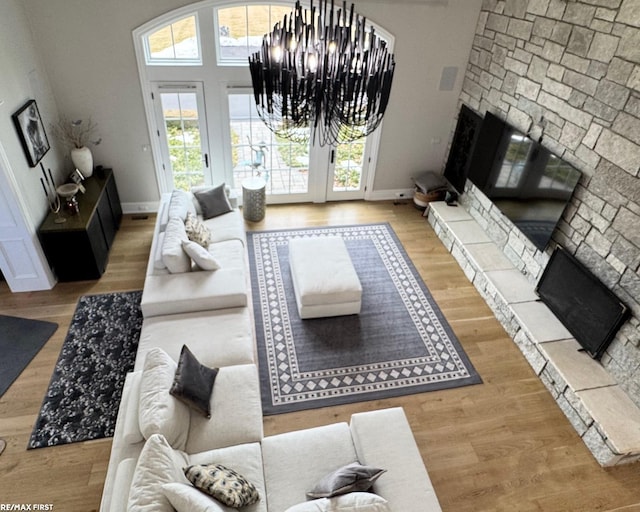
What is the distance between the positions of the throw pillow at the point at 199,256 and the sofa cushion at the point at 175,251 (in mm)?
61

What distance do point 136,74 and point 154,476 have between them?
4.56m

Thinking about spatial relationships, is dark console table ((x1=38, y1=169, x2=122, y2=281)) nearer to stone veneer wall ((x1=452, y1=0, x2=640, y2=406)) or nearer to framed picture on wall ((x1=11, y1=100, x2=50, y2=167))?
framed picture on wall ((x1=11, y1=100, x2=50, y2=167))

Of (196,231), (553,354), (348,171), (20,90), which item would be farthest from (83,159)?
(553,354)

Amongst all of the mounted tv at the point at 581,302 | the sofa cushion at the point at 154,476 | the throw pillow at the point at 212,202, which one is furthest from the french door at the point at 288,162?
the sofa cushion at the point at 154,476

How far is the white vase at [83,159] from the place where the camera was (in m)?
5.20

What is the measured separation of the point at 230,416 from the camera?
305 cm

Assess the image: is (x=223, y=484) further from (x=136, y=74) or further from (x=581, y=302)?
(x=136, y=74)

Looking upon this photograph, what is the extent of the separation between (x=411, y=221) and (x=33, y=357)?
16.1 feet

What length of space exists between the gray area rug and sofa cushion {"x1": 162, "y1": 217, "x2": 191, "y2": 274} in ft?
4.61

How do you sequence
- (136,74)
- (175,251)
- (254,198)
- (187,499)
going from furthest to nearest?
1. (254,198)
2. (136,74)
3. (175,251)
4. (187,499)

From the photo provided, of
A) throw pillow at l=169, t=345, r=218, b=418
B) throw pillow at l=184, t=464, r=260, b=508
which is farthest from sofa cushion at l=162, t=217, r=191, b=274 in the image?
throw pillow at l=184, t=464, r=260, b=508

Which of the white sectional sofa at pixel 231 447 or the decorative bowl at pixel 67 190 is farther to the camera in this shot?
the decorative bowl at pixel 67 190

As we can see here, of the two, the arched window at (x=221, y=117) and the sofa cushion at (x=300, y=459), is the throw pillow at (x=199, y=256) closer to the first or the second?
the sofa cushion at (x=300, y=459)

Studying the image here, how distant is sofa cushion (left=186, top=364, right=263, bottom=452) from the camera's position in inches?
116
